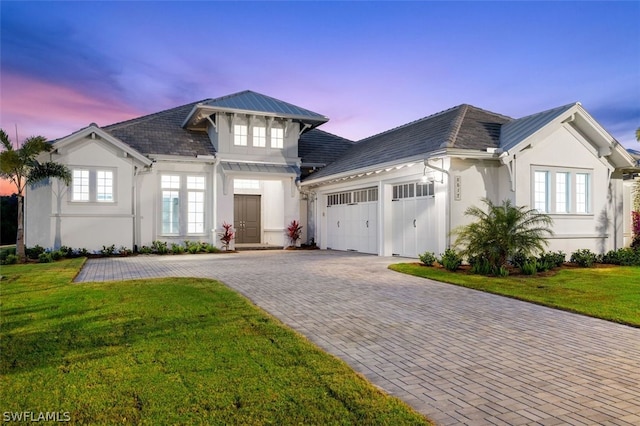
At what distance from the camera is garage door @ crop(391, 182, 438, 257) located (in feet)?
47.6

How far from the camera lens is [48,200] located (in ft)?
55.0

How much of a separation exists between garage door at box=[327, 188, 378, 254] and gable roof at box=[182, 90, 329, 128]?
3.98 metres

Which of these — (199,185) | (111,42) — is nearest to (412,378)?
(111,42)

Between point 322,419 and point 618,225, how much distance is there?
16.8 m

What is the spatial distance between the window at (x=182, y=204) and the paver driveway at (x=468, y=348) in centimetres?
983

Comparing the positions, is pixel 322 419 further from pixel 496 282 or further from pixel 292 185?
pixel 292 185

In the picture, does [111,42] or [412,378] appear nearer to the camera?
[412,378]

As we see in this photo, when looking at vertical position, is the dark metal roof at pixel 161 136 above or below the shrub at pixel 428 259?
above

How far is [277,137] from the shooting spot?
21.3 metres

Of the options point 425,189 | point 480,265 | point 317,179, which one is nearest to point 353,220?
point 317,179

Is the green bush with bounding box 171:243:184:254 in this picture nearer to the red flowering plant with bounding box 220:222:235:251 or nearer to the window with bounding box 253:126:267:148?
the red flowering plant with bounding box 220:222:235:251

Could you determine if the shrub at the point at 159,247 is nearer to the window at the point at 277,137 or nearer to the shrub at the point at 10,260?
the shrub at the point at 10,260

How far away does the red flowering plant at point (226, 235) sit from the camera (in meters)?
19.4

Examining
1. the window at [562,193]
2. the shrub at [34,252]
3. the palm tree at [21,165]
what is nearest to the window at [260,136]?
the palm tree at [21,165]
